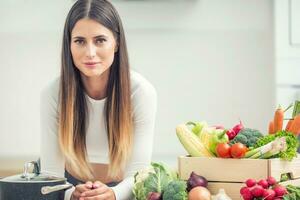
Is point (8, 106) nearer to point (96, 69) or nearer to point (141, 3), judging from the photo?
point (141, 3)

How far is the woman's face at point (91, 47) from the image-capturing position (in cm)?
152

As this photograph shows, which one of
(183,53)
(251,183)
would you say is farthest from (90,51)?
(183,53)

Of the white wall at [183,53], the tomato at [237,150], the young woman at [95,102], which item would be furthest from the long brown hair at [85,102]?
the white wall at [183,53]

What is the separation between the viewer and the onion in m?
1.10

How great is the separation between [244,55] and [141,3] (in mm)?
598

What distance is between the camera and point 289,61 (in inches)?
110

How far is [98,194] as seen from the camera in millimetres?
1312

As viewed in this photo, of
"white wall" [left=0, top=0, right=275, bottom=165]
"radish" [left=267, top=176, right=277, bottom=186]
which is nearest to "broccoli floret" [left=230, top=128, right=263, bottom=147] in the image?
"radish" [left=267, top=176, right=277, bottom=186]

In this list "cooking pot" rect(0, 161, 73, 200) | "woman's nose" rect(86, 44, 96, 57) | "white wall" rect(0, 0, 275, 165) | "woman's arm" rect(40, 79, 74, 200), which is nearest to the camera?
"cooking pot" rect(0, 161, 73, 200)

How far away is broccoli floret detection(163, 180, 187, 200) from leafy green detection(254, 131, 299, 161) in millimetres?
218

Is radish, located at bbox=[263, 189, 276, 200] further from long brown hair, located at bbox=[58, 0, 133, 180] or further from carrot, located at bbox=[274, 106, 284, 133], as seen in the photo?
long brown hair, located at bbox=[58, 0, 133, 180]

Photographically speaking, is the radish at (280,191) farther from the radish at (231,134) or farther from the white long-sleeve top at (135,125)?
the white long-sleeve top at (135,125)

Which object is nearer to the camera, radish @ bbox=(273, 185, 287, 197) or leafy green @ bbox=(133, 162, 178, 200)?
radish @ bbox=(273, 185, 287, 197)

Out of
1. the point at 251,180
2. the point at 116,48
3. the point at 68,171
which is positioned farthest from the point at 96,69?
the point at 251,180
